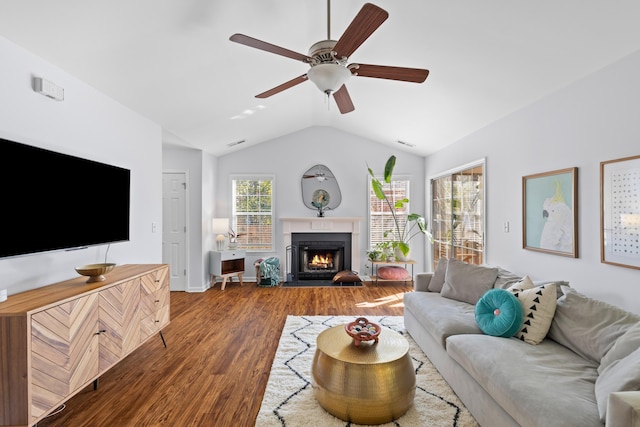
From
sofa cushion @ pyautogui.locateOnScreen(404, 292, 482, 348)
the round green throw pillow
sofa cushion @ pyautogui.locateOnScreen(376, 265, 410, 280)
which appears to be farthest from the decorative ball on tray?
sofa cushion @ pyautogui.locateOnScreen(376, 265, 410, 280)

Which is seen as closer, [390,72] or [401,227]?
[390,72]

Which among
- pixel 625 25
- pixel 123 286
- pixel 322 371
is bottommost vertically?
pixel 322 371

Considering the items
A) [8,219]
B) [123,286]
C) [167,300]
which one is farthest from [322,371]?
[8,219]

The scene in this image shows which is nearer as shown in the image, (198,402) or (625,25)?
(625,25)

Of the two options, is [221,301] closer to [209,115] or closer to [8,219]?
[209,115]

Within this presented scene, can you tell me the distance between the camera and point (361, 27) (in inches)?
70.6

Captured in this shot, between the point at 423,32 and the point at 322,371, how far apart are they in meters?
2.70

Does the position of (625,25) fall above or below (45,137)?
above

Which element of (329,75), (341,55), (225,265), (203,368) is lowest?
(203,368)

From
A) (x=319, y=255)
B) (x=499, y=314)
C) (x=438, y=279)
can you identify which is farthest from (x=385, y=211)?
(x=499, y=314)

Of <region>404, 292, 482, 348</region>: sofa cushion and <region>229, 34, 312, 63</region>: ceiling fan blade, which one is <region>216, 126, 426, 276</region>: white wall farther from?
<region>229, 34, 312, 63</region>: ceiling fan blade

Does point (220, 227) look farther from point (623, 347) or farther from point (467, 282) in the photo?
point (623, 347)

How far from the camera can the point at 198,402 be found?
2283 mm

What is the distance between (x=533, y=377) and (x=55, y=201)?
3.26 metres
